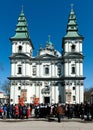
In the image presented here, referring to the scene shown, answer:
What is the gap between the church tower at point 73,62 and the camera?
71750mm

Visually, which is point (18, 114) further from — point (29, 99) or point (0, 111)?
point (29, 99)

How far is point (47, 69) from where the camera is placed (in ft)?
246

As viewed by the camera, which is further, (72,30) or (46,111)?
(72,30)

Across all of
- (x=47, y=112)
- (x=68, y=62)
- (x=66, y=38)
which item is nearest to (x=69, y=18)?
(x=66, y=38)

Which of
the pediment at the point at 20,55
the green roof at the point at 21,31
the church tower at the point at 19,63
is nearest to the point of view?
the church tower at the point at 19,63

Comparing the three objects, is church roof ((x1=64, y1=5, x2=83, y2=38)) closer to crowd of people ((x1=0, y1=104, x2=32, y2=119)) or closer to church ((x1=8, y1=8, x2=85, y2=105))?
church ((x1=8, y1=8, x2=85, y2=105))

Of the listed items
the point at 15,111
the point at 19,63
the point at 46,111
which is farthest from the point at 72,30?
the point at 15,111

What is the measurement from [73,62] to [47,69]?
634 centimetres

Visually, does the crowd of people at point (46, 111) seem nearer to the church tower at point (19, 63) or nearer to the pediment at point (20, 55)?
the church tower at point (19, 63)

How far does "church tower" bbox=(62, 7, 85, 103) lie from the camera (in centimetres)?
7175

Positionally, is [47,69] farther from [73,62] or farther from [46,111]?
[46,111]

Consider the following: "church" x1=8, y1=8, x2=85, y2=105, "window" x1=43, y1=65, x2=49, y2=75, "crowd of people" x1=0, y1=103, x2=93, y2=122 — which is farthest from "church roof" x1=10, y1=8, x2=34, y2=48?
"crowd of people" x1=0, y1=103, x2=93, y2=122

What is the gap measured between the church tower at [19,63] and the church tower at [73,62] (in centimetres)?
836
